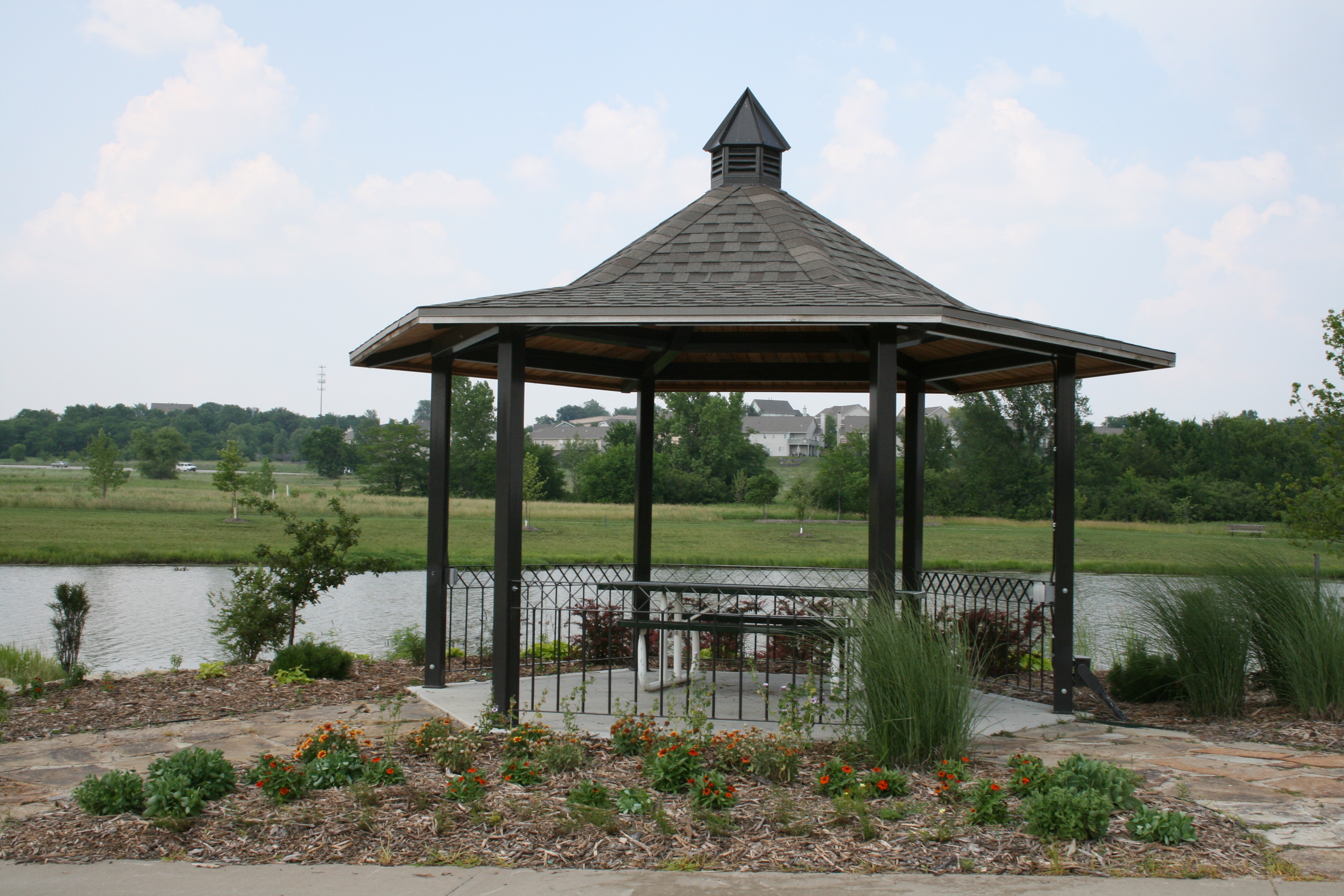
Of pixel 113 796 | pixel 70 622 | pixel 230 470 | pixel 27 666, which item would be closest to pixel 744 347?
pixel 113 796

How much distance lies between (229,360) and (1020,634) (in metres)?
24.1

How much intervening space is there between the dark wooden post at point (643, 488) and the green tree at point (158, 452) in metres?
55.4

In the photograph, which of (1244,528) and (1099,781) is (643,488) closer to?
(1099,781)

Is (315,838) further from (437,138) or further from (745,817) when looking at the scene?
(437,138)

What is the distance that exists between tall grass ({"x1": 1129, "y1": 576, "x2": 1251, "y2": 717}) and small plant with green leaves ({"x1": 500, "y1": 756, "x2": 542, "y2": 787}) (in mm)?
4401

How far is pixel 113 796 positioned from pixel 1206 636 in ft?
22.1

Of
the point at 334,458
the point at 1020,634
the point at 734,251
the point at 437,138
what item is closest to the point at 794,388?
the point at 734,251

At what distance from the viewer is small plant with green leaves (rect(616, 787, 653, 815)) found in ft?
13.0

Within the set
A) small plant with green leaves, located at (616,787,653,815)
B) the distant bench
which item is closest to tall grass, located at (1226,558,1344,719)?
small plant with green leaves, located at (616,787,653,815)

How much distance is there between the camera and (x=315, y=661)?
7.77 metres

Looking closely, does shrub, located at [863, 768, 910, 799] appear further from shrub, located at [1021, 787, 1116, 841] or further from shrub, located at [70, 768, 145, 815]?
shrub, located at [70, 768, 145, 815]

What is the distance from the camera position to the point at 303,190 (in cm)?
1422

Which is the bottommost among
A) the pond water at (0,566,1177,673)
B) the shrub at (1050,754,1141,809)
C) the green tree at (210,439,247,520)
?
the pond water at (0,566,1177,673)

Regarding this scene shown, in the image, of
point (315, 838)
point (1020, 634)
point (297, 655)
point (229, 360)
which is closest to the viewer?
point (315, 838)
